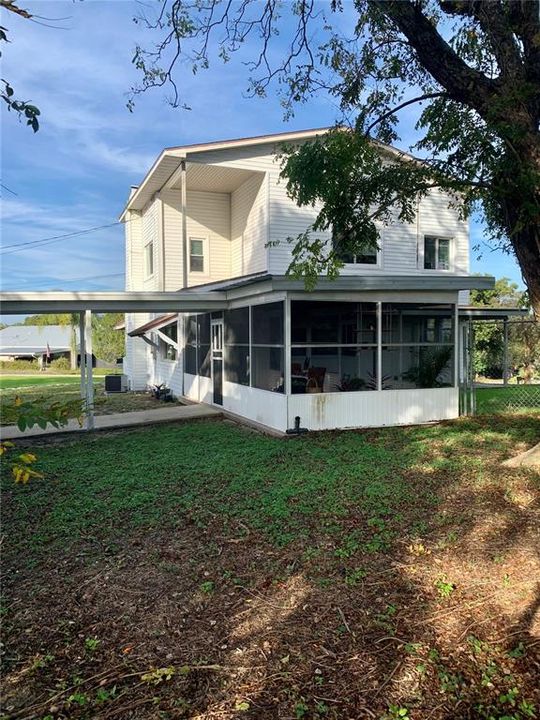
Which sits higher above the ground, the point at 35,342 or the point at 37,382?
the point at 35,342

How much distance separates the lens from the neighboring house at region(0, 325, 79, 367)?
51.9 metres

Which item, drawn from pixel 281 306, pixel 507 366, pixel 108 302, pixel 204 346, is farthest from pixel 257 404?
pixel 507 366

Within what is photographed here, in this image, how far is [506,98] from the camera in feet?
18.4

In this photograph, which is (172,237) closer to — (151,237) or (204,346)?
(151,237)

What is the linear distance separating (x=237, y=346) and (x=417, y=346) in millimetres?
4125

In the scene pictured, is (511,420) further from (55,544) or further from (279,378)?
(55,544)

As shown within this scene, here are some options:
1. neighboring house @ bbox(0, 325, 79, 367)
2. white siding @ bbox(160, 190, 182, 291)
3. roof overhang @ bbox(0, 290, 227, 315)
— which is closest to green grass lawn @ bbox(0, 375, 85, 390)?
white siding @ bbox(160, 190, 182, 291)

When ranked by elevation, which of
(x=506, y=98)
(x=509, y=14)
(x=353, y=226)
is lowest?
(x=353, y=226)

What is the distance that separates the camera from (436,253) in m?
16.6

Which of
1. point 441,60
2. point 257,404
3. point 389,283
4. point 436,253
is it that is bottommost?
point 257,404

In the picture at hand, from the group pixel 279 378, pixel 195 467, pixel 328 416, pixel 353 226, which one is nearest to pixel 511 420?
pixel 328 416

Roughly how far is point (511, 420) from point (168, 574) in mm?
9051

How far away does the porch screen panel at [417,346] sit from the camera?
36.0ft

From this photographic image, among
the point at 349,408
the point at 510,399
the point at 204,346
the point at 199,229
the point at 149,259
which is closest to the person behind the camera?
the point at 349,408
